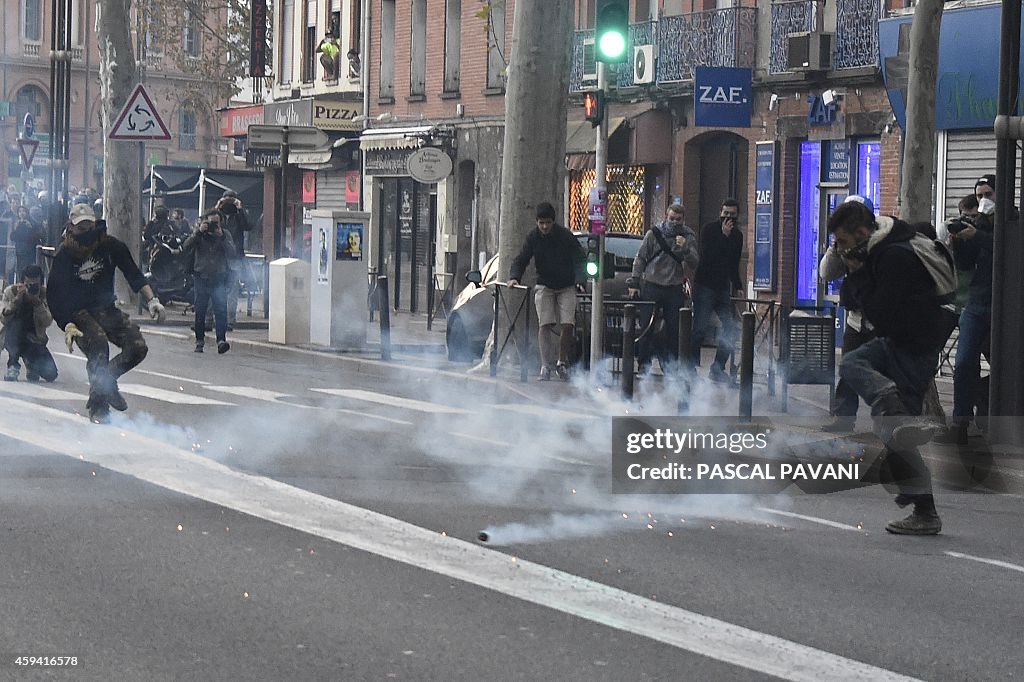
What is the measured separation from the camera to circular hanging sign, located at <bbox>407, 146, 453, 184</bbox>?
28.9 metres

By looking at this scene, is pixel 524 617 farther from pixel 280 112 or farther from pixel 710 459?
pixel 280 112

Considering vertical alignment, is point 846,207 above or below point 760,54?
below

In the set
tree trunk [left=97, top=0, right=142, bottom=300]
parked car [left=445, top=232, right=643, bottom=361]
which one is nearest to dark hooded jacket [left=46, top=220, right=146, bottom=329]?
parked car [left=445, top=232, right=643, bottom=361]

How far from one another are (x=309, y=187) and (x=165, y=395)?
30.7 meters

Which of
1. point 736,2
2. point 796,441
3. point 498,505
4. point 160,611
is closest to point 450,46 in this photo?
point 736,2

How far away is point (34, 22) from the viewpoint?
93.1m

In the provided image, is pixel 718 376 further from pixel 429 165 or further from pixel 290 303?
pixel 429 165

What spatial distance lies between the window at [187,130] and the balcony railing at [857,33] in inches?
2889

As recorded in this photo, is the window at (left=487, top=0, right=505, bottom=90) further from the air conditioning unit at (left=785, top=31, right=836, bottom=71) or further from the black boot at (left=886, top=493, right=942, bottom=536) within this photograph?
the black boot at (left=886, top=493, right=942, bottom=536)

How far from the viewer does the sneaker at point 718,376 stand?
19.1 metres

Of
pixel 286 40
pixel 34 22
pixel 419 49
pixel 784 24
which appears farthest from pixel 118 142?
pixel 34 22

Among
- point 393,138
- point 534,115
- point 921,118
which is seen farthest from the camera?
point 393,138

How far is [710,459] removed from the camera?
Answer: 1248cm

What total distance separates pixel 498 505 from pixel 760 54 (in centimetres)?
1922
